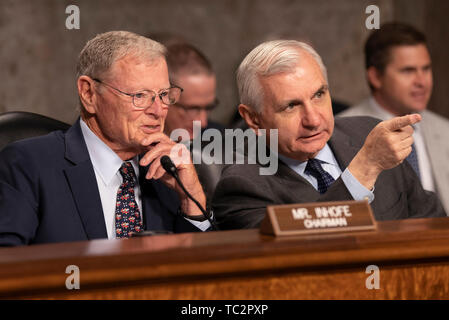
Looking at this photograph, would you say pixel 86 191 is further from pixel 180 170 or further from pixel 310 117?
pixel 310 117

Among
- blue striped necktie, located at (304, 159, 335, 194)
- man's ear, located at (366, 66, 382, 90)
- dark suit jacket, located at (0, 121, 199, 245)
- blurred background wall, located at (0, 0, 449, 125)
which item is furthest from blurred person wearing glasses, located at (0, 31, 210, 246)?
blurred background wall, located at (0, 0, 449, 125)

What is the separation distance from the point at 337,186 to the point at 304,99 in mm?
336

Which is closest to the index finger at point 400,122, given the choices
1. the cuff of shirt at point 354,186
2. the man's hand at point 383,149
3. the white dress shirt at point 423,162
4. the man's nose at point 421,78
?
the man's hand at point 383,149

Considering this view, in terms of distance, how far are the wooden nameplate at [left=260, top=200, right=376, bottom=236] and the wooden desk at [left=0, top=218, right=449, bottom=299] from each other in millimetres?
33

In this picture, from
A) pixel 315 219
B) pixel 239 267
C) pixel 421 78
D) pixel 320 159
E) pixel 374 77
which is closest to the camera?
pixel 239 267

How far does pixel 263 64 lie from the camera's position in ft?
6.92

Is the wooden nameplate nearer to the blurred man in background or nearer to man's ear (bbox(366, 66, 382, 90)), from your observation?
the blurred man in background

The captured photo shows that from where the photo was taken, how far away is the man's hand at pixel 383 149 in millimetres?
1779

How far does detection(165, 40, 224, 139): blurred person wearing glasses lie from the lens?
3.52m

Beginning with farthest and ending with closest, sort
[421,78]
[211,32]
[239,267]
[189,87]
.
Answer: [211,32], [421,78], [189,87], [239,267]

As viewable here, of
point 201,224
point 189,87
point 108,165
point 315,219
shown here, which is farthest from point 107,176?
point 189,87

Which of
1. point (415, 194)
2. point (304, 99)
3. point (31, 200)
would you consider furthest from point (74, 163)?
point (415, 194)

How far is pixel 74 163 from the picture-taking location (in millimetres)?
2025

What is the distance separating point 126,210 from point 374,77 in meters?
2.21
